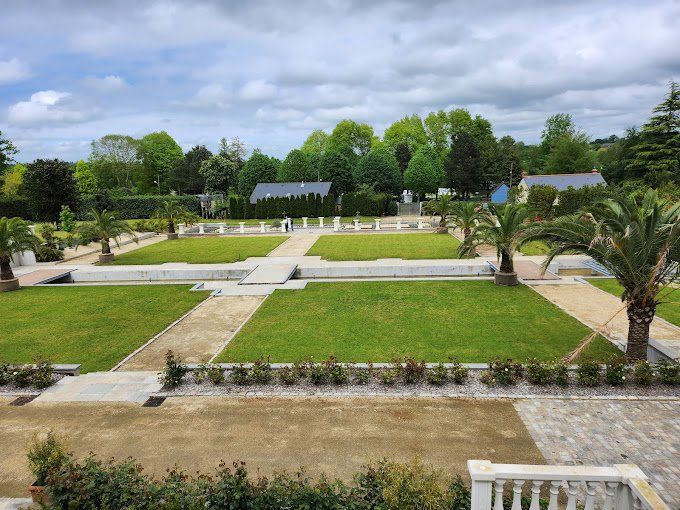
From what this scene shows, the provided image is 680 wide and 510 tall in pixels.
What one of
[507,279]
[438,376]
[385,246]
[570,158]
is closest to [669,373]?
[438,376]

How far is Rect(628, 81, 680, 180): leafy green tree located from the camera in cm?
4238

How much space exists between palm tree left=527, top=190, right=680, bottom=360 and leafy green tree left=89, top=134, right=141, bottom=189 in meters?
85.9

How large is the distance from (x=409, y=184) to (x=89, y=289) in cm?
4790

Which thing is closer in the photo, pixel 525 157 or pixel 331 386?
pixel 331 386

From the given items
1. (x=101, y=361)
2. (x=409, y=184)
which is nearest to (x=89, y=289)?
(x=101, y=361)

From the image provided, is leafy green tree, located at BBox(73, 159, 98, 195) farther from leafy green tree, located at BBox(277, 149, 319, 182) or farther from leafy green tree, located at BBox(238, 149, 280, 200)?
leafy green tree, located at BBox(277, 149, 319, 182)

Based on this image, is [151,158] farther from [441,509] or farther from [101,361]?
[441,509]

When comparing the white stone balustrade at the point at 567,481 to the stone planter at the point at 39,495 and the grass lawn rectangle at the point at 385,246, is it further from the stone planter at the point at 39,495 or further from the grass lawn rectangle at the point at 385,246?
the grass lawn rectangle at the point at 385,246

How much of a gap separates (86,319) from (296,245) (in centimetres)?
1629

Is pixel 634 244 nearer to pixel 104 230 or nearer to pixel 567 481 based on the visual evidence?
pixel 567 481

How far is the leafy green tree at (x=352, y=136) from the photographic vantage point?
87631 mm

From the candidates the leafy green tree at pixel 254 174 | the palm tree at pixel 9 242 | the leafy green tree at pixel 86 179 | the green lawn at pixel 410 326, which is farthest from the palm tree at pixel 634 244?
the leafy green tree at pixel 86 179

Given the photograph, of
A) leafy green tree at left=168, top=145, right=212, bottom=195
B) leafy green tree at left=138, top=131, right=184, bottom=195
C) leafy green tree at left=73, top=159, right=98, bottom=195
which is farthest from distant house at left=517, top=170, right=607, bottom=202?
leafy green tree at left=73, top=159, right=98, bottom=195

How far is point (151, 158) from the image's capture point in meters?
86.1
